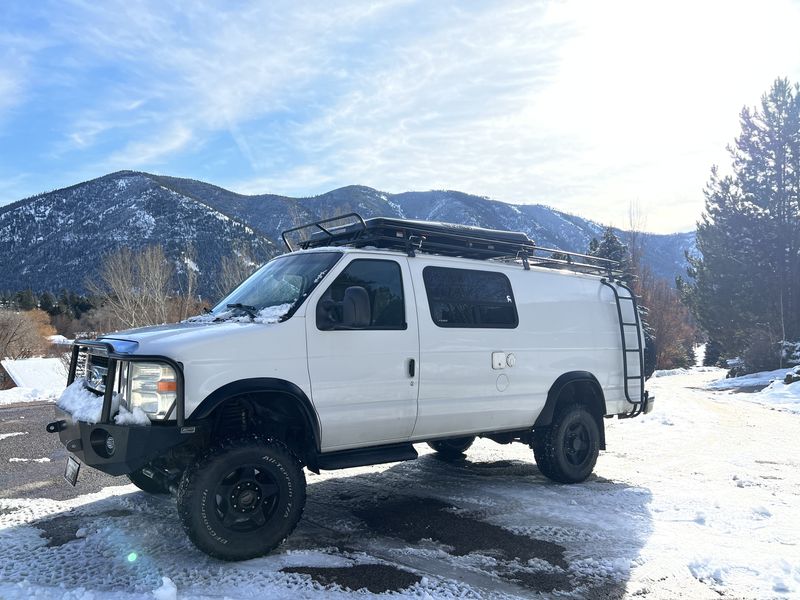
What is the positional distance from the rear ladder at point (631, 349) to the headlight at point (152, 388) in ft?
17.3

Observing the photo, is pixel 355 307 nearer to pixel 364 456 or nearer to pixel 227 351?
pixel 227 351

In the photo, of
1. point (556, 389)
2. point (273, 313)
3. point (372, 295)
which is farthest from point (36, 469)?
point (556, 389)

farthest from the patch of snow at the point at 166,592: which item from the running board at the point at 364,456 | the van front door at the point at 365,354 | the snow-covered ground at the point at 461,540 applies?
the van front door at the point at 365,354

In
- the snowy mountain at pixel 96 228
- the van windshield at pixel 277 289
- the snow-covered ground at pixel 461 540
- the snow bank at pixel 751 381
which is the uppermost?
the snowy mountain at pixel 96 228

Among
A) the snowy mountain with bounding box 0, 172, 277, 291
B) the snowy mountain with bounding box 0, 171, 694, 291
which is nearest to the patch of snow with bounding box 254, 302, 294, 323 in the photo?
the snowy mountain with bounding box 0, 171, 694, 291

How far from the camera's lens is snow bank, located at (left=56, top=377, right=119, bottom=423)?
4.00 m

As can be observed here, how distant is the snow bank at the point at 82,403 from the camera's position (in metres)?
4.00

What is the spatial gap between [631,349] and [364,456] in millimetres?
4047

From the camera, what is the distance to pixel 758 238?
107 ft

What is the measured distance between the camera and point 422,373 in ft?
16.8

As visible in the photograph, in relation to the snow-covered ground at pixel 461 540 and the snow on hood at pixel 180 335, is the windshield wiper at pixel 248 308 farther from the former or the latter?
the snow-covered ground at pixel 461 540

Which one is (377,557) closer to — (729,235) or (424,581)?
(424,581)

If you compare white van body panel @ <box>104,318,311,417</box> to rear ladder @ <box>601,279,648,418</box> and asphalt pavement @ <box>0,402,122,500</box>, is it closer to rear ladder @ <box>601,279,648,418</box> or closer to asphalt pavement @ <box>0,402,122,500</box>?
asphalt pavement @ <box>0,402,122,500</box>

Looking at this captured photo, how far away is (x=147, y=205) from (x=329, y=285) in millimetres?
121850
